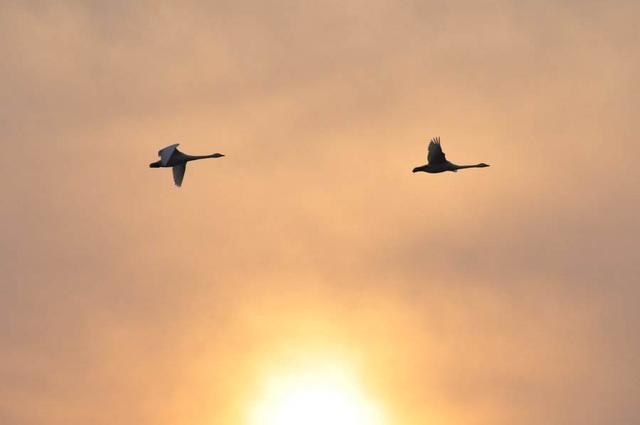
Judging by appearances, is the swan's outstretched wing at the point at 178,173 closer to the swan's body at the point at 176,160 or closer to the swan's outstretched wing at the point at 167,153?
the swan's body at the point at 176,160

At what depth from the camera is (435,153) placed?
122 metres

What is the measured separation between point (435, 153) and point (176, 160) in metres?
20.7

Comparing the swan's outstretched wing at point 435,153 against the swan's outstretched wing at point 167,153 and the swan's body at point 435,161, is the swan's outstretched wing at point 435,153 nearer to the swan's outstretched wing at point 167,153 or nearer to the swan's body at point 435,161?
the swan's body at point 435,161

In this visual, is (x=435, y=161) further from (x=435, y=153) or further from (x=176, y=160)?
(x=176, y=160)

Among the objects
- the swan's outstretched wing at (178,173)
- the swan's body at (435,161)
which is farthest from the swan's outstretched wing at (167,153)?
the swan's body at (435,161)

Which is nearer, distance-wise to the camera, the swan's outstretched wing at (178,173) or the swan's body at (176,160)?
the swan's body at (176,160)

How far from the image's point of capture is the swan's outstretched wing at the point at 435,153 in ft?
400

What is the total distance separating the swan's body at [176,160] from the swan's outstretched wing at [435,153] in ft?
53.9

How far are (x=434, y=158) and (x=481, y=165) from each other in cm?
601

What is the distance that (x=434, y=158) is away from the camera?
123 meters

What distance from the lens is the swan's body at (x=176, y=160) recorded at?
123 meters

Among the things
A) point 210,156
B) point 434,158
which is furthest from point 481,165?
point 210,156

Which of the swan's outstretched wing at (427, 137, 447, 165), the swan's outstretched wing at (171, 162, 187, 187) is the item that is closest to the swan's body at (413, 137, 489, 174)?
the swan's outstretched wing at (427, 137, 447, 165)

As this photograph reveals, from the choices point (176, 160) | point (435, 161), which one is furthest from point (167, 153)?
point (435, 161)
